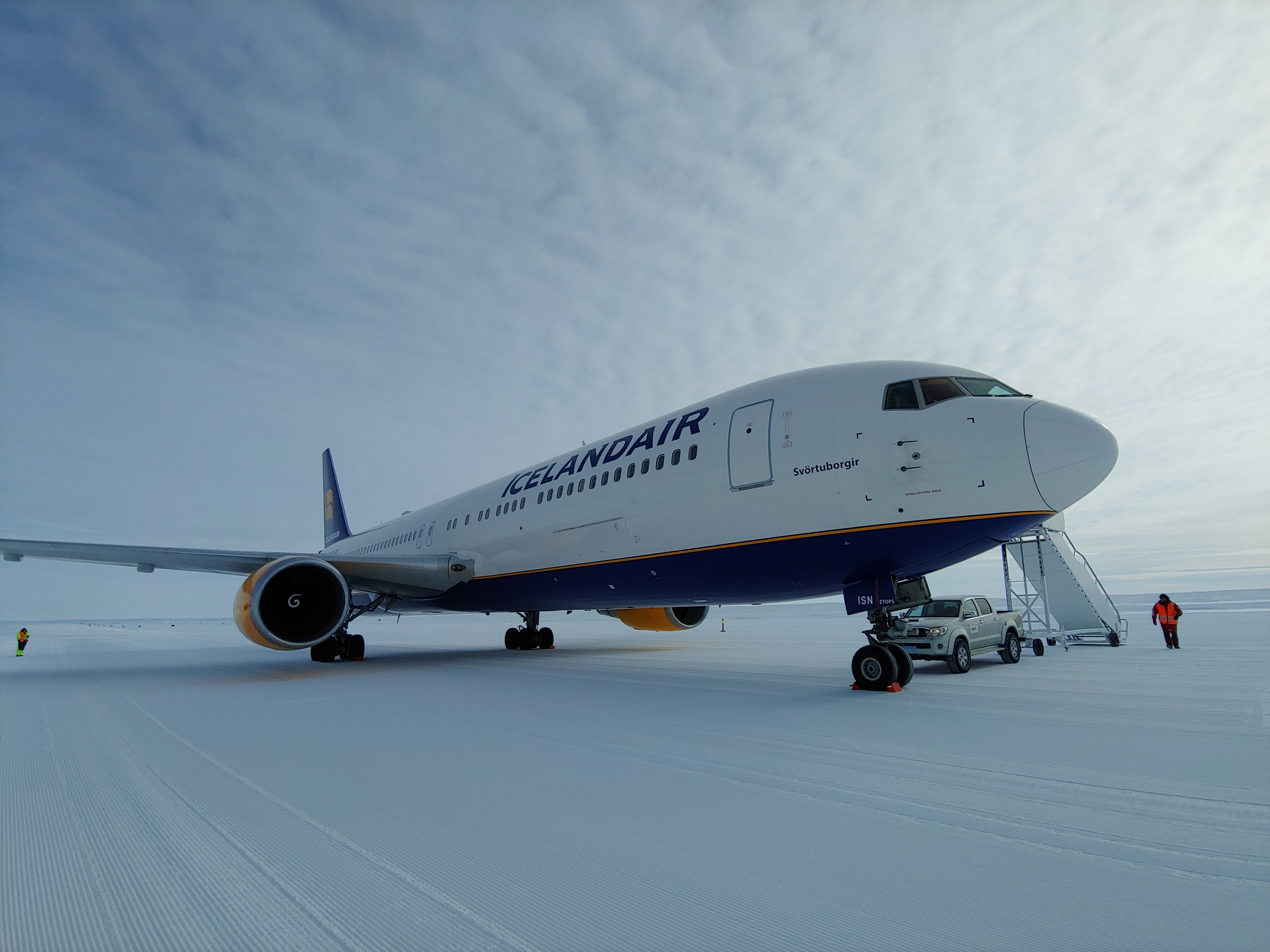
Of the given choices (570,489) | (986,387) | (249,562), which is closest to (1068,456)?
(986,387)

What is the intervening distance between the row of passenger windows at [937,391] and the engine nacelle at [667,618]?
7.59 meters

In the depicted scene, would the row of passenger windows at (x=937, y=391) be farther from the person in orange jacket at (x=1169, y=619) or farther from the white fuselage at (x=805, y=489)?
the person in orange jacket at (x=1169, y=619)

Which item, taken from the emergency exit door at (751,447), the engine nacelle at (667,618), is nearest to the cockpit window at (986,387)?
the emergency exit door at (751,447)

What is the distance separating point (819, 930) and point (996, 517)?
5102 mm

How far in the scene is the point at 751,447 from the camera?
25.2 ft

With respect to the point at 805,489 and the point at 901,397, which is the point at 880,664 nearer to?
the point at 805,489

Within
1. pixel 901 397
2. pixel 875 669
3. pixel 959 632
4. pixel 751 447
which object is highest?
pixel 901 397

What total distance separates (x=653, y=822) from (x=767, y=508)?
475cm

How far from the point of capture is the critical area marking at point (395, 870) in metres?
2.00

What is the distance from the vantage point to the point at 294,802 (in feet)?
11.1

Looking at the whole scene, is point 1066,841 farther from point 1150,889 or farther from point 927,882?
point 927,882

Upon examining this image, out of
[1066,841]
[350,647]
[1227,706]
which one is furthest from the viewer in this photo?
[350,647]

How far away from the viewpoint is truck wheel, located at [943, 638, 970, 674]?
898 cm

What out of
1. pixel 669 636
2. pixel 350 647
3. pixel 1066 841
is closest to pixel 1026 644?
pixel 669 636
